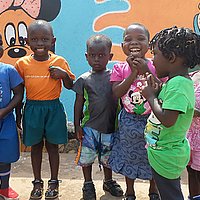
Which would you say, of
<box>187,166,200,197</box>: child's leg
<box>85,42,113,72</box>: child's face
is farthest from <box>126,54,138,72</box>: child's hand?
<box>187,166,200,197</box>: child's leg

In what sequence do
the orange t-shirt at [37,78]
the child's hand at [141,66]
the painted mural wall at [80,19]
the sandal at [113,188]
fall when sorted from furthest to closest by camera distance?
the painted mural wall at [80,19] → the sandal at [113,188] → the orange t-shirt at [37,78] → the child's hand at [141,66]

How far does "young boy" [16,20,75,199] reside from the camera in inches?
118

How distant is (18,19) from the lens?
4664 millimetres

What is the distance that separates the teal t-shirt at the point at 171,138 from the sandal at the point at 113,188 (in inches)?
40.2

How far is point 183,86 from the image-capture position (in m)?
2.12

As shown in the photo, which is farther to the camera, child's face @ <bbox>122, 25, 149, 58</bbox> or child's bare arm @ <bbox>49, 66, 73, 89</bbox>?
child's bare arm @ <bbox>49, 66, 73, 89</bbox>

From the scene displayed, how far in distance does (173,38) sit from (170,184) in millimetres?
829

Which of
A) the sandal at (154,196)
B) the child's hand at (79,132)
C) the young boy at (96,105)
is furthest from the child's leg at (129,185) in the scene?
the child's hand at (79,132)

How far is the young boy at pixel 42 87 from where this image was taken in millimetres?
3002

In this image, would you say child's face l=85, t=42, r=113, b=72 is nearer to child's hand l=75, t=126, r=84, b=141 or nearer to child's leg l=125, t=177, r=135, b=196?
child's hand l=75, t=126, r=84, b=141

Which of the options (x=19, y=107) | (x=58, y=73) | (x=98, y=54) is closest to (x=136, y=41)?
(x=98, y=54)

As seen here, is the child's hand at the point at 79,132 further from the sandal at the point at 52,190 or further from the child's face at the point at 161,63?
the child's face at the point at 161,63

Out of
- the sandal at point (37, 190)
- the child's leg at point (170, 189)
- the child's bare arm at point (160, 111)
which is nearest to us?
the child's bare arm at point (160, 111)

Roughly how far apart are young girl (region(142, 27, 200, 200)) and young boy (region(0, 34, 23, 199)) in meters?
1.14
